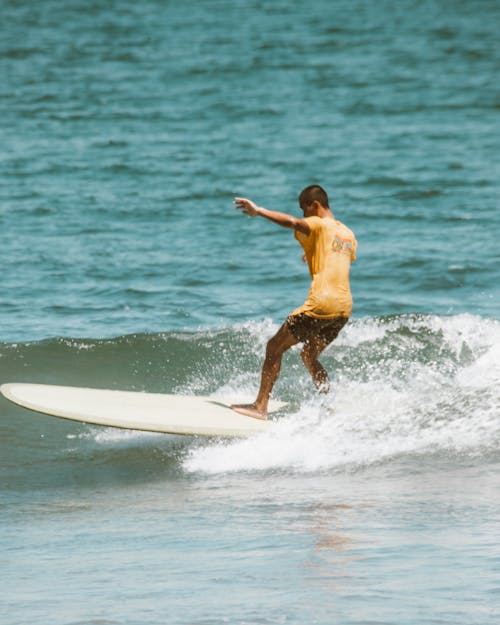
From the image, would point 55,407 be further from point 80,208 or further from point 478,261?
point 80,208

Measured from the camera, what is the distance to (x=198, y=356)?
12516 millimetres

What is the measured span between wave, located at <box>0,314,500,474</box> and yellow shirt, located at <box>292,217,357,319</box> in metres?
0.79

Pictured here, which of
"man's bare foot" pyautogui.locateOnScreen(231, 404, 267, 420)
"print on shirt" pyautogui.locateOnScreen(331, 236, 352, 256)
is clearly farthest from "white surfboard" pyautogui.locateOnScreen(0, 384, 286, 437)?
"print on shirt" pyautogui.locateOnScreen(331, 236, 352, 256)

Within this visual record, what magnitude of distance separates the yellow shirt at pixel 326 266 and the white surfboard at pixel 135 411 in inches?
37.5

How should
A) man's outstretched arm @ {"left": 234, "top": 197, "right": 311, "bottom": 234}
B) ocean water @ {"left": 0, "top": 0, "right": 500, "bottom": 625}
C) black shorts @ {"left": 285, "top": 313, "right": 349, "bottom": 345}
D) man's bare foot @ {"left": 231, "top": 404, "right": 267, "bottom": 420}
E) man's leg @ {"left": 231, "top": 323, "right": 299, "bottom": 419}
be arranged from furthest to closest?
1. man's bare foot @ {"left": 231, "top": 404, "right": 267, "bottom": 420}
2. man's leg @ {"left": 231, "top": 323, "right": 299, "bottom": 419}
3. black shorts @ {"left": 285, "top": 313, "right": 349, "bottom": 345}
4. man's outstretched arm @ {"left": 234, "top": 197, "right": 311, "bottom": 234}
5. ocean water @ {"left": 0, "top": 0, "right": 500, "bottom": 625}

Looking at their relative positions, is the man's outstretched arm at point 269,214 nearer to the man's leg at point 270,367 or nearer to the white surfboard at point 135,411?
the man's leg at point 270,367

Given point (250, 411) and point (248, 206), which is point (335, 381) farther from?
point (248, 206)

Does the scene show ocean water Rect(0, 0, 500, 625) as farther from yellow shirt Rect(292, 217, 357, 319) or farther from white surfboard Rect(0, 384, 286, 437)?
yellow shirt Rect(292, 217, 357, 319)

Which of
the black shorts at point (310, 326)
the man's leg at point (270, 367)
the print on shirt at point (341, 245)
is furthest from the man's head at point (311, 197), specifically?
the man's leg at point (270, 367)

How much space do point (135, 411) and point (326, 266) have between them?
1762mm

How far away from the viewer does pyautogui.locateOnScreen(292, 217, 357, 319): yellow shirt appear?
8.28 m

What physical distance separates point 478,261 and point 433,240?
1612mm

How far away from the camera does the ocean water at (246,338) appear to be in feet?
18.3

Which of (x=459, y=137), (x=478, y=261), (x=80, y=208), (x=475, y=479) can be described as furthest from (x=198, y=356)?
(x=459, y=137)
